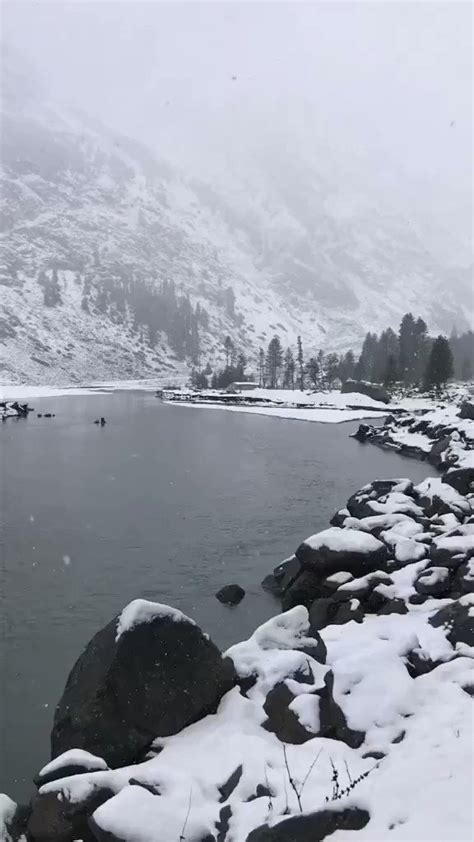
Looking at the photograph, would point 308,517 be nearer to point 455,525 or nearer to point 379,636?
point 455,525

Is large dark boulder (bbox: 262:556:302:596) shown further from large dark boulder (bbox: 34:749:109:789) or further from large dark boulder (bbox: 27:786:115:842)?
large dark boulder (bbox: 27:786:115:842)

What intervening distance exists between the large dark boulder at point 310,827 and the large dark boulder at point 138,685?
3.02m

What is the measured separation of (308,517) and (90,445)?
2490cm

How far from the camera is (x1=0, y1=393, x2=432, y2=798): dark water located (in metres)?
10.9

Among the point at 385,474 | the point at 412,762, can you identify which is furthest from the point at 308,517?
the point at 412,762

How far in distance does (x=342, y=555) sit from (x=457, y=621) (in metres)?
3.97

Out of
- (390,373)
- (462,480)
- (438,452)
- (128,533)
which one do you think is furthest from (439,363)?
(128,533)

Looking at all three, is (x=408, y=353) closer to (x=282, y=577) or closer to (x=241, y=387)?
(x=241, y=387)

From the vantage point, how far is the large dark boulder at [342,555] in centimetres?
→ 1355

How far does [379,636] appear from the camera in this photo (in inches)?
393

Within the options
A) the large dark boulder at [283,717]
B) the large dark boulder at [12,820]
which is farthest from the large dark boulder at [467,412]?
the large dark boulder at [12,820]

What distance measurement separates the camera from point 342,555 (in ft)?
44.4

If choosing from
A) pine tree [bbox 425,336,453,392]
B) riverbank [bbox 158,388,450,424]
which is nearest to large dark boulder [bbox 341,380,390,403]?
riverbank [bbox 158,388,450,424]

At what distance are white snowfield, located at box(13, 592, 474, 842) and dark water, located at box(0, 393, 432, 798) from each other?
2641mm
